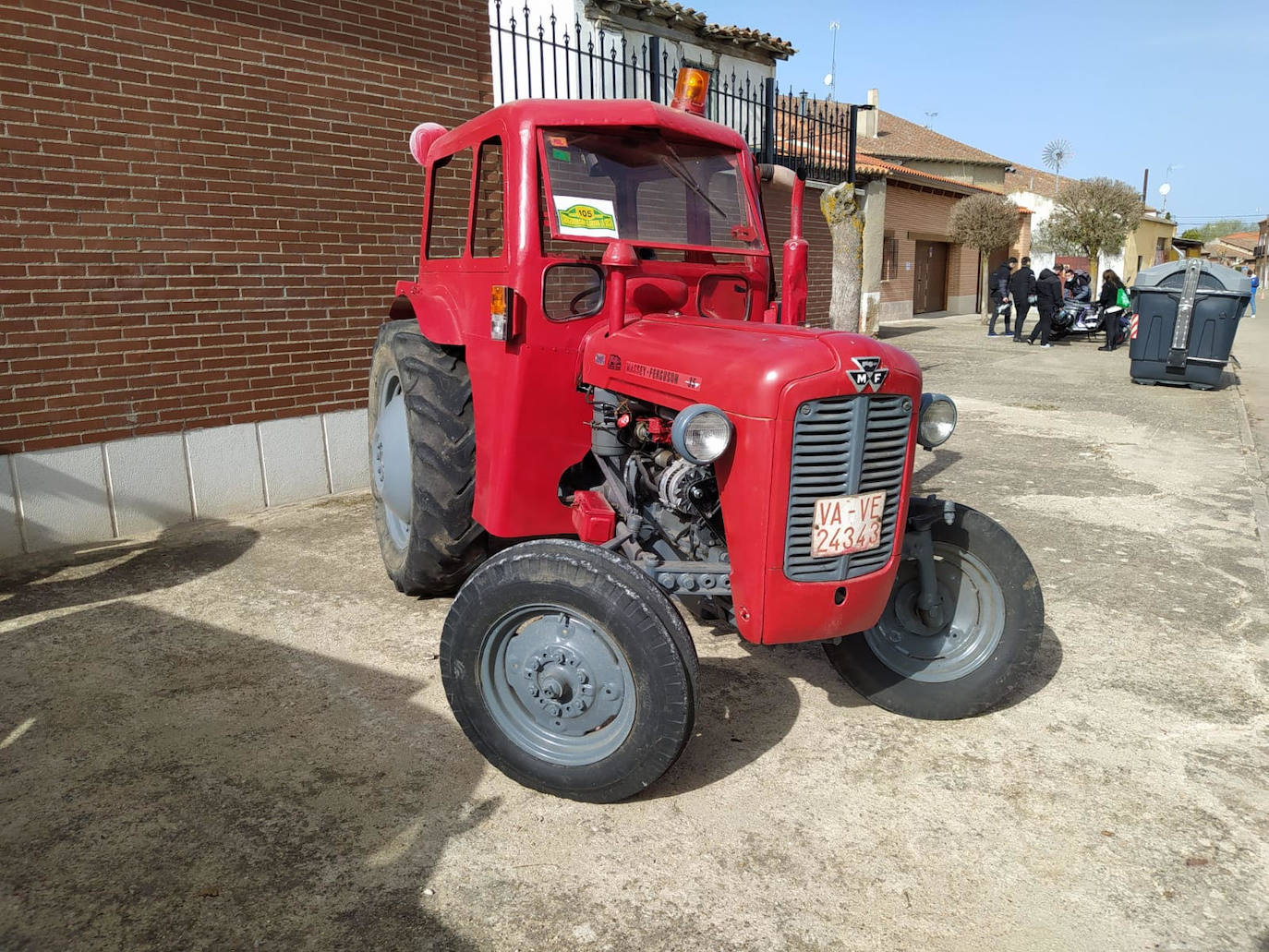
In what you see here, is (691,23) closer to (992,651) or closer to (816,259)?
(816,259)

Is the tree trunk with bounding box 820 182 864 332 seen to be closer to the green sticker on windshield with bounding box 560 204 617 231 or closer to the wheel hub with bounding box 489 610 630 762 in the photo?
the green sticker on windshield with bounding box 560 204 617 231

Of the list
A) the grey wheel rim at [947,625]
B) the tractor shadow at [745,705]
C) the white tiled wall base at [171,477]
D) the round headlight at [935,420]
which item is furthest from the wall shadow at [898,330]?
the round headlight at [935,420]

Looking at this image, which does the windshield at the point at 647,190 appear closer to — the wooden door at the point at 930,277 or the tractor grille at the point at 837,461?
the tractor grille at the point at 837,461

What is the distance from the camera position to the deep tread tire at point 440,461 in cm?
364

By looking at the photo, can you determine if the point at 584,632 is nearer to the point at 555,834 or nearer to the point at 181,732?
the point at 555,834

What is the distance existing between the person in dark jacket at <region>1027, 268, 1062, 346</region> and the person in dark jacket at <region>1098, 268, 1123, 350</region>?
0.82 meters

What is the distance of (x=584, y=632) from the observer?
2656 millimetres

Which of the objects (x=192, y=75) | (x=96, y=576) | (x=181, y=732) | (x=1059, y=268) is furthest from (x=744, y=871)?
(x=1059, y=268)

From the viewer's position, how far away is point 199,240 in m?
5.42

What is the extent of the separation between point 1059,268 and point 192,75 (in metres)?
19.4

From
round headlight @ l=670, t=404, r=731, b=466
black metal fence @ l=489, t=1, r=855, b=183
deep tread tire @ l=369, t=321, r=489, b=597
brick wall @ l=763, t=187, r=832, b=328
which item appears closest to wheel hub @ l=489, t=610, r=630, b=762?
round headlight @ l=670, t=404, r=731, b=466

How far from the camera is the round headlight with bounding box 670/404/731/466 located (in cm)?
246

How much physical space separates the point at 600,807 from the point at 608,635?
1.87ft

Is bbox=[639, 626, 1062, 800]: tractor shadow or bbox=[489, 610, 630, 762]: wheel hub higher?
bbox=[489, 610, 630, 762]: wheel hub
